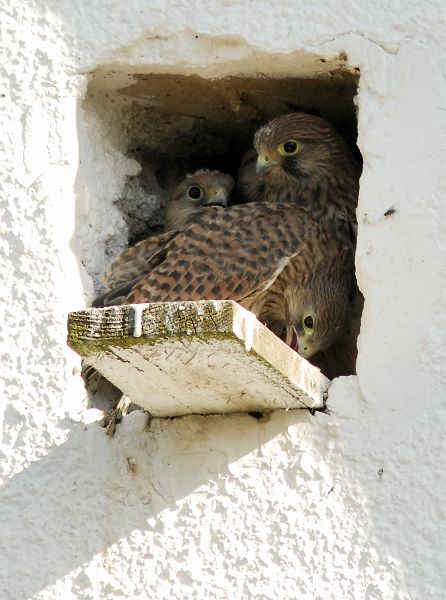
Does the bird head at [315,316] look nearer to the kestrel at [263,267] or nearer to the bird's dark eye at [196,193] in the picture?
the kestrel at [263,267]

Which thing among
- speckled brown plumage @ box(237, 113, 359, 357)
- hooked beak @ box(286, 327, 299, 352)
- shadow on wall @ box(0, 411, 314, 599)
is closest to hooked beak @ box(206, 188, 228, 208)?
speckled brown plumage @ box(237, 113, 359, 357)

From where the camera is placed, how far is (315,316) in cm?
453

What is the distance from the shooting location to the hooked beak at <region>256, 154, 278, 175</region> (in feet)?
15.7

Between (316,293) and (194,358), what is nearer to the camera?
(194,358)

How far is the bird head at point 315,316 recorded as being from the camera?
453 cm

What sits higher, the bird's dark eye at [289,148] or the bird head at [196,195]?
the bird's dark eye at [289,148]

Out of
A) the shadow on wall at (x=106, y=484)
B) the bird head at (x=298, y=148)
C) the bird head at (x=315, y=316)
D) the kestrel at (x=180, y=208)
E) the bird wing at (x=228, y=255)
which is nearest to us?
the shadow on wall at (x=106, y=484)

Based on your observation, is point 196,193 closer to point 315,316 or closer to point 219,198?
point 219,198

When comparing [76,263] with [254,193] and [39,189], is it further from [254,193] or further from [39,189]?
[254,193]

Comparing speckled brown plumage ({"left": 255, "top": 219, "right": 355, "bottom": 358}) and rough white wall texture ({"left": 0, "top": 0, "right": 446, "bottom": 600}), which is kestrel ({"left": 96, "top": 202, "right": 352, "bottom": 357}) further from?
rough white wall texture ({"left": 0, "top": 0, "right": 446, "bottom": 600})

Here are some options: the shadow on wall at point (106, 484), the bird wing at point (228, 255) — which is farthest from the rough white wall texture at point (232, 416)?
the bird wing at point (228, 255)

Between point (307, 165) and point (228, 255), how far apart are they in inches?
27.0

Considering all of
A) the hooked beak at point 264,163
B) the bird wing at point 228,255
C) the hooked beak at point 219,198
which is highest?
the hooked beak at point 264,163

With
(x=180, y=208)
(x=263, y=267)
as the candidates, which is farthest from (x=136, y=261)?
(x=180, y=208)
